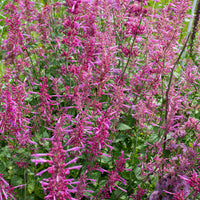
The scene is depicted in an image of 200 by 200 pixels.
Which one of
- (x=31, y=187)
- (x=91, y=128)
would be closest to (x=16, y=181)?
(x=31, y=187)

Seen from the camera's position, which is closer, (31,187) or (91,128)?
(91,128)

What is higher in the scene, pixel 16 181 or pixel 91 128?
pixel 91 128

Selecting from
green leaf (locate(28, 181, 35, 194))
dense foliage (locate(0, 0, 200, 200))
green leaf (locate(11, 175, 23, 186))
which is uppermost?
dense foliage (locate(0, 0, 200, 200))

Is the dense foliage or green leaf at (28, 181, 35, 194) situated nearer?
the dense foliage

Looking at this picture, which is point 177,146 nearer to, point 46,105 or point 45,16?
point 46,105

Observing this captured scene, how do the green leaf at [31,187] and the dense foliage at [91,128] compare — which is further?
the green leaf at [31,187]

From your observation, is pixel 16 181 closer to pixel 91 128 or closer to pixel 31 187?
pixel 31 187

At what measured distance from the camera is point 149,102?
2.14m

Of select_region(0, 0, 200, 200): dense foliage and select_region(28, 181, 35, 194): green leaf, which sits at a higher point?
select_region(0, 0, 200, 200): dense foliage

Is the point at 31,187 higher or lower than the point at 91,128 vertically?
lower

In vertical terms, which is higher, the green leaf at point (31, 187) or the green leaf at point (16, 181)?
the green leaf at point (16, 181)

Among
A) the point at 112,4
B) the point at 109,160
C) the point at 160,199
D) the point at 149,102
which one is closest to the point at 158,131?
the point at 149,102

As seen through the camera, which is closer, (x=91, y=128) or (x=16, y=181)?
(x=91, y=128)

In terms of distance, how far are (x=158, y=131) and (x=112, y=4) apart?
146 cm
